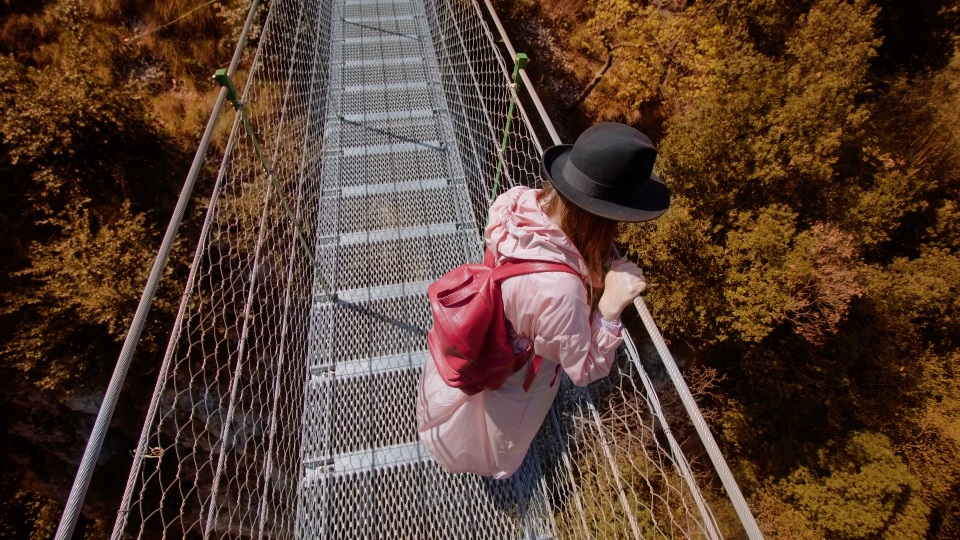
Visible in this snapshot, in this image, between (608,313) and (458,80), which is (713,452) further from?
(458,80)

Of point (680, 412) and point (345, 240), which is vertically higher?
point (345, 240)

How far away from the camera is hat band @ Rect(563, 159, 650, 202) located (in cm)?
95

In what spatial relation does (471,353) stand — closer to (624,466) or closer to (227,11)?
(624,466)

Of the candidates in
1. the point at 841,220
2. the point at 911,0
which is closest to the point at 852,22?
the point at 841,220

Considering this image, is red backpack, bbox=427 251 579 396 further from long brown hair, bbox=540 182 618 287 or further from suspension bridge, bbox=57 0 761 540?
suspension bridge, bbox=57 0 761 540

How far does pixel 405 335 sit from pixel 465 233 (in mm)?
596

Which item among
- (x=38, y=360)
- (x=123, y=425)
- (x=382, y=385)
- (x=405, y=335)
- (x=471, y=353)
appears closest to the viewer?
(x=471, y=353)

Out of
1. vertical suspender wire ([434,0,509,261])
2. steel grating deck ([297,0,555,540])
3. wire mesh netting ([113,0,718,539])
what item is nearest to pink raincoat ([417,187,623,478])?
wire mesh netting ([113,0,718,539])

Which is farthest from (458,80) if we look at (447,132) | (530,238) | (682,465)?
(682,465)

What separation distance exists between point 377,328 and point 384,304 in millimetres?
116

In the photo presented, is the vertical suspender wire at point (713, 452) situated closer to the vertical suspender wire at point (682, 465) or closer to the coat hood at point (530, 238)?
the vertical suspender wire at point (682, 465)

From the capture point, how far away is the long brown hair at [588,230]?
0.97 meters

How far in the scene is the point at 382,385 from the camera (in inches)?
72.4

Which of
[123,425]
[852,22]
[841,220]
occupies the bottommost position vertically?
[123,425]
